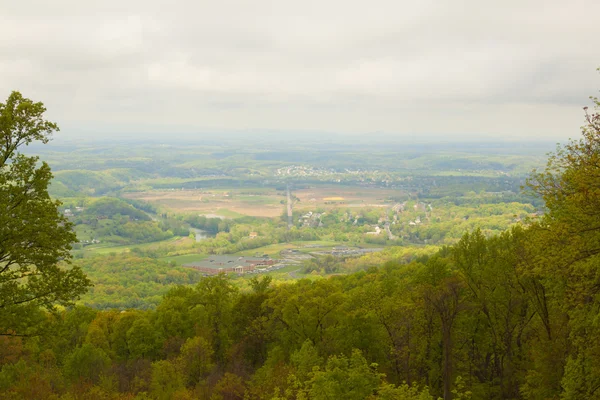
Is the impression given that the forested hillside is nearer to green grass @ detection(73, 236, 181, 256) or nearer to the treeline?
the treeline

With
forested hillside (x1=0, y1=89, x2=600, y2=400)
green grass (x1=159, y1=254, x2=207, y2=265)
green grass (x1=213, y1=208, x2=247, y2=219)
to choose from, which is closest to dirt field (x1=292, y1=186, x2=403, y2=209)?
green grass (x1=213, y1=208, x2=247, y2=219)

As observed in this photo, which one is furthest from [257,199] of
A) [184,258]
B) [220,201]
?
[184,258]

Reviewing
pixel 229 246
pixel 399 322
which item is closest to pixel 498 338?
pixel 399 322

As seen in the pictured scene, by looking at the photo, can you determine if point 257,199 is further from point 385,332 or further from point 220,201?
point 385,332

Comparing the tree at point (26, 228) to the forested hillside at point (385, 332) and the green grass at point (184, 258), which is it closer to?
the forested hillside at point (385, 332)

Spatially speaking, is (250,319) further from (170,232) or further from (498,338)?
(170,232)

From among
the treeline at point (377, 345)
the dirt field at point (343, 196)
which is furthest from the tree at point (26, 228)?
the dirt field at point (343, 196)

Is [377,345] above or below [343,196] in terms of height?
above
